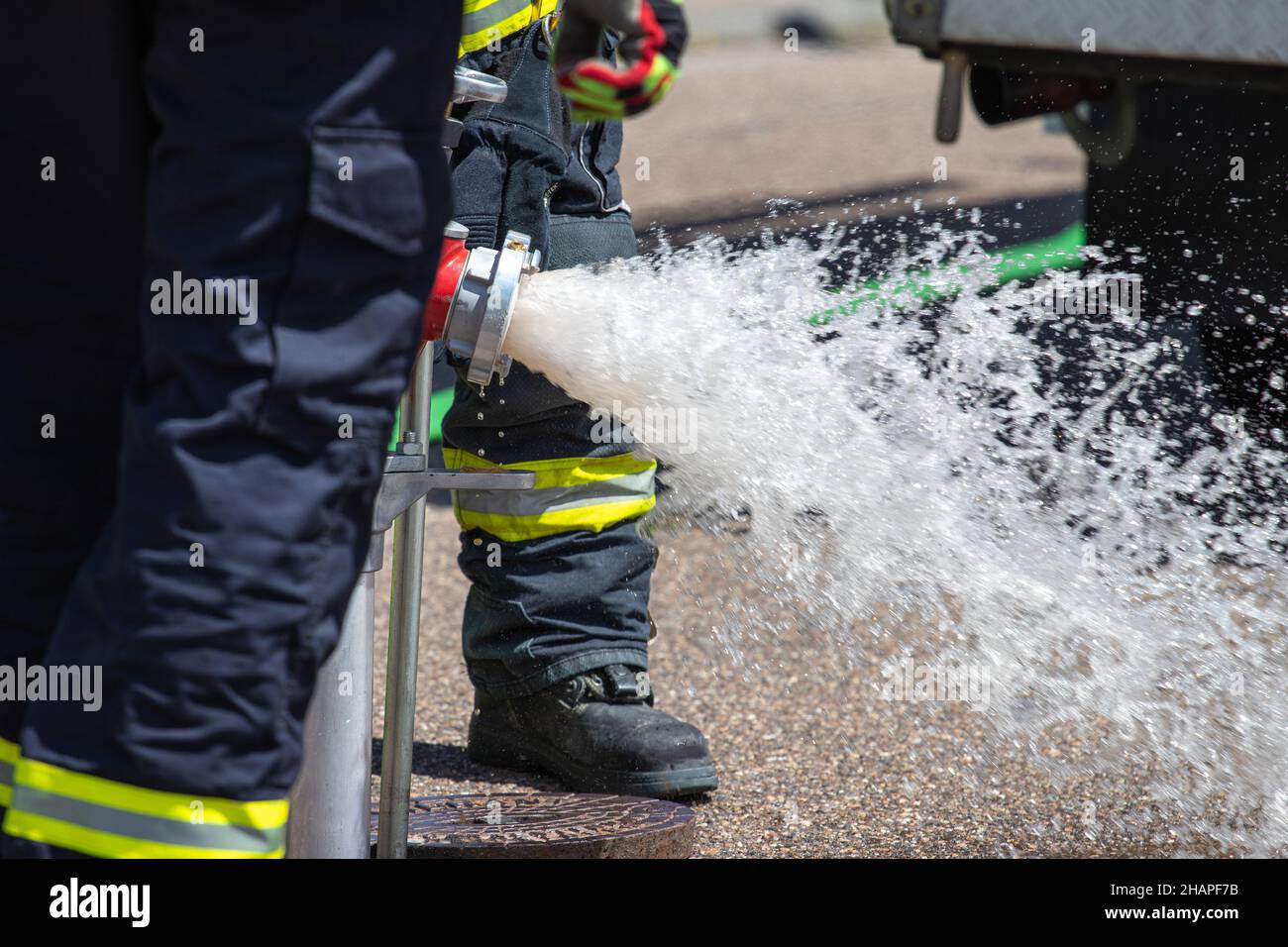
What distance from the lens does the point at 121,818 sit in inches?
46.9

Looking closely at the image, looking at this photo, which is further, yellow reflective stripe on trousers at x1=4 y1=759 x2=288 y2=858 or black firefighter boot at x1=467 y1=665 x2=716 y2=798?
black firefighter boot at x1=467 y1=665 x2=716 y2=798

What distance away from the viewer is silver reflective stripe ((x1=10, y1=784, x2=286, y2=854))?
1.19m

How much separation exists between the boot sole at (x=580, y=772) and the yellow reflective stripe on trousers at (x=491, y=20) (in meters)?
1.04

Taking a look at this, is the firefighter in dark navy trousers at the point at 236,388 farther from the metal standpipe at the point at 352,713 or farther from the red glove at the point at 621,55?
the metal standpipe at the point at 352,713

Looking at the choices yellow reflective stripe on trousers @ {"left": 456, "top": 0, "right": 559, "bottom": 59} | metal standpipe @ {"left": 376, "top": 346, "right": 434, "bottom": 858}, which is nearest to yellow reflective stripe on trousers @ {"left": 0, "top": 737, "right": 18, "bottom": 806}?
metal standpipe @ {"left": 376, "top": 346, "right": 434, "bottom": 858}

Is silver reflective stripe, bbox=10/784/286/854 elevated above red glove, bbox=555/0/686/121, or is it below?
below

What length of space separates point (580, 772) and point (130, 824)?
47.4 inches

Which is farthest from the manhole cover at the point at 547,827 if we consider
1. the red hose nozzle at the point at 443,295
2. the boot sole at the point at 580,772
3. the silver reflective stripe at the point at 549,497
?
the red hose nozzle at the point at 443,295

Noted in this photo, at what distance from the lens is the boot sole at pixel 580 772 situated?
227cm

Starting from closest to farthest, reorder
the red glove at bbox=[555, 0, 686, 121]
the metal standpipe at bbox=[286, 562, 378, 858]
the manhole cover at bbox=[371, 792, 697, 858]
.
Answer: the red glove at bbox=[555, 0, 686, 121] → the metal standpipe at bbox=[286, 562, 378, 858] → the manhole cover at bbox=[371, 792, 697, 858]

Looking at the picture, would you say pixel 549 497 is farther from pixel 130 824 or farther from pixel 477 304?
pixel 130 824

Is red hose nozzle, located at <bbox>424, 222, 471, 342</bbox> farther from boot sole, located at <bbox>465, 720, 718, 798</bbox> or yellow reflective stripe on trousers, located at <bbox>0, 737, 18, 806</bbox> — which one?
boot sole, located at <bbox>465, 720, 718, 798</bbox>

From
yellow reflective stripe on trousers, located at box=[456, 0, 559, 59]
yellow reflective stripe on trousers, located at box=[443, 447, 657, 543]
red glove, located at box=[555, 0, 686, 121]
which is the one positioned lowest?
yellow reflective stripe on trousers, located at box=[443, 447, 657, 543]
